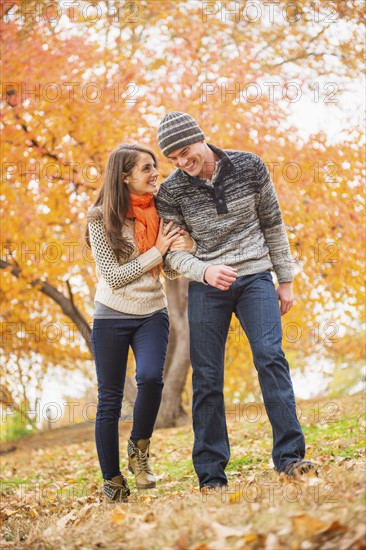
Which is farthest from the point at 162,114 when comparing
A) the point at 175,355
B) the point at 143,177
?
the point at 143,177

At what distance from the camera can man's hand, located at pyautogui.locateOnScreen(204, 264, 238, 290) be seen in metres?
3.75

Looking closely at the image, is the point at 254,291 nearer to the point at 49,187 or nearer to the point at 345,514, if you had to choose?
the point at 345,514

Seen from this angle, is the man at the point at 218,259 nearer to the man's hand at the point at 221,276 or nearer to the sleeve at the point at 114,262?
the man's hand at the point at 221,276

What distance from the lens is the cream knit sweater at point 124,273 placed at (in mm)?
4148

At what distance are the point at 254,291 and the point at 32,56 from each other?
6.76 metres

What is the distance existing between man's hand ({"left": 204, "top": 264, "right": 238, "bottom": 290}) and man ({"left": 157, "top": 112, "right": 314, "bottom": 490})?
0.02 m

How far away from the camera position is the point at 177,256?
4.07 meters

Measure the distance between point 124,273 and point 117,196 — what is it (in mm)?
457

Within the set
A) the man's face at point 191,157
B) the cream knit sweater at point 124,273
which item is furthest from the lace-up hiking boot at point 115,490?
the man's face at point 191,157

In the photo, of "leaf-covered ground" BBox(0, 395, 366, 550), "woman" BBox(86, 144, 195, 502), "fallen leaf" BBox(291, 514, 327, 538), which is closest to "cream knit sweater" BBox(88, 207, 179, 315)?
"woman" BBox(86, 144, 195, 502)

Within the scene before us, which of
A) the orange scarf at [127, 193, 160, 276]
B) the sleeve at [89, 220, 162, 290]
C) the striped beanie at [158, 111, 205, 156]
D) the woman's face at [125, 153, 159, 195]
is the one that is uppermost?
the striped beanie at [158, 111, 205, 156]

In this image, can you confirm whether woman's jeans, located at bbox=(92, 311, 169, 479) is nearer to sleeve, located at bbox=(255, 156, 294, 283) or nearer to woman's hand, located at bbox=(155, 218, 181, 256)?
woman's hand, located at bbox=(155, 218, 181, 256)

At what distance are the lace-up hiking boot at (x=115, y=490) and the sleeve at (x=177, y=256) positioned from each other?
131cm

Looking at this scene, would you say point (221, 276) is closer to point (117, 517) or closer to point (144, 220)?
point (144, 220)
